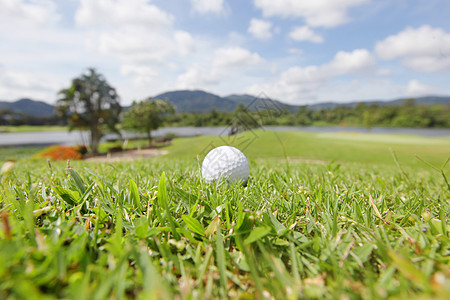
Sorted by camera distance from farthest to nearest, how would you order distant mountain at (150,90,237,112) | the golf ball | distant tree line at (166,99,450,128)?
distant tree line at (166,99,450,128) < distant mountain at (150,90,237,112) < the golf ball

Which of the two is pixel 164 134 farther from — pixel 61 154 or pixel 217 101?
pixel 217 101

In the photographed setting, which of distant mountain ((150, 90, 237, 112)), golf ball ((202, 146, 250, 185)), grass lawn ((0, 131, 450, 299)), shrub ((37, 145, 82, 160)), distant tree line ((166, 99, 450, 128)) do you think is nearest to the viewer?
grass lawn ((0, 131, 450, 299))

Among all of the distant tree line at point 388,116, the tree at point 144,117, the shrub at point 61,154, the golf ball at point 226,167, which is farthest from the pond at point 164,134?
the shrub at point 61,154

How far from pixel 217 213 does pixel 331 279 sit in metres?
0.52

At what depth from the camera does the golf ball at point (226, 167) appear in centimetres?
170

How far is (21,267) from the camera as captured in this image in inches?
22.7

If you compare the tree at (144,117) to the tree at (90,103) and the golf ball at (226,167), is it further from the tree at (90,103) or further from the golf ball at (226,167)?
the golf ball at (226,167)

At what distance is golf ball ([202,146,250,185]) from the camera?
170 centimetres

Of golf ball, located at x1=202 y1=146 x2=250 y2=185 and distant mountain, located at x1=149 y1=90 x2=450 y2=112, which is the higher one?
distant mountain, located at x1=149 y1=90 x2=450 y2=112

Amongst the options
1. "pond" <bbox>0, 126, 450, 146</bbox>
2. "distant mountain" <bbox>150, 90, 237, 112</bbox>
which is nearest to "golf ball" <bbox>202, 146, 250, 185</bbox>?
"pond" <bbox>0, 126, 450, 146</bbox>

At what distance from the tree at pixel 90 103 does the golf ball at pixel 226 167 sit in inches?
878

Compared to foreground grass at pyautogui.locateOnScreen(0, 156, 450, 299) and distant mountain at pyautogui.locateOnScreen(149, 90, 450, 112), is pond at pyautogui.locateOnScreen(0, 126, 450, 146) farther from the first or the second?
foreground grass at pyautogui.locateOnScreen(0, 156, 450, 299)

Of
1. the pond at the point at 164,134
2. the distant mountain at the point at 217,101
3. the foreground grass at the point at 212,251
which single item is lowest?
the pond at the point at 164,134

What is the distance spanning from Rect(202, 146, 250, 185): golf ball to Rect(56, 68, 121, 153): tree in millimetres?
22307
